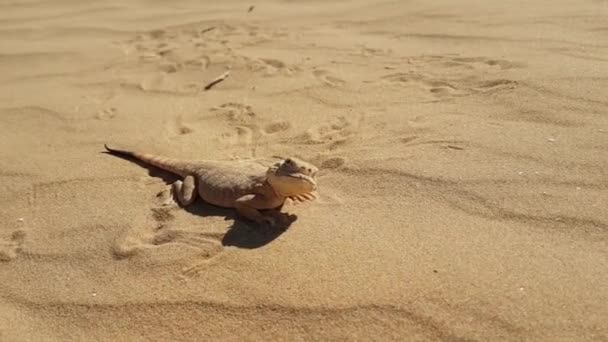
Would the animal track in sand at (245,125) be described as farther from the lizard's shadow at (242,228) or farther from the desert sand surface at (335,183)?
the lizard's shadow at (242,228)

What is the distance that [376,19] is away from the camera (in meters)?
5.08

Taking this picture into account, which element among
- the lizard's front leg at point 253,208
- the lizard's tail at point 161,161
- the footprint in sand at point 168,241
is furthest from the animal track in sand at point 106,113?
the lizard's front leg at point 253,208

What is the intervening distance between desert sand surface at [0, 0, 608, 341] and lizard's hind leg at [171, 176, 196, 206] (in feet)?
0.17

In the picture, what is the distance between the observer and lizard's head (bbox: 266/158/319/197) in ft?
8.18

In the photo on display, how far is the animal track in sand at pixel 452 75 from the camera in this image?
3543mm

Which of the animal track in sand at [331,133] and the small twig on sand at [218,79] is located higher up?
the small twig on sand at [218,79]

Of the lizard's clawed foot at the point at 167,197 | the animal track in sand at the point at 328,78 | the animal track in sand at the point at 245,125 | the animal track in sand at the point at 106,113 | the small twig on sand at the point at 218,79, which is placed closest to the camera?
the lizard's clawed foot at the point at 167,197

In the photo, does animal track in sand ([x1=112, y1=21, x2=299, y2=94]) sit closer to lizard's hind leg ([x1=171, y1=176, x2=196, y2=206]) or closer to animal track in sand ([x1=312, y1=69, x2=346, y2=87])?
animal track in sand ([x1=312, y1=69, x2=346, y2=87])

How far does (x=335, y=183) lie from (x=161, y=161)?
37.6 inches

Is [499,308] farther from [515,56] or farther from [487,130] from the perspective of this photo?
[515,56]

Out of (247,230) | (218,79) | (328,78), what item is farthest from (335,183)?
(218,79)

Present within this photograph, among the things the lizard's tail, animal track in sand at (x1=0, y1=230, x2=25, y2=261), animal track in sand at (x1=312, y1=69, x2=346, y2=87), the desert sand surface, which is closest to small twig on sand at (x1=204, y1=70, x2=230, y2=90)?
the desert sand surface

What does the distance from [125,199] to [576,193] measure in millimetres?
2006

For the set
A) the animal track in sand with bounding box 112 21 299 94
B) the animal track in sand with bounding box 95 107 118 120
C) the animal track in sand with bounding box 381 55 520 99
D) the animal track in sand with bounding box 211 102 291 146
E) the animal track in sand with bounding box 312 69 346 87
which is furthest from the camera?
the animal track in sand with bounding box 112 21 299 94
